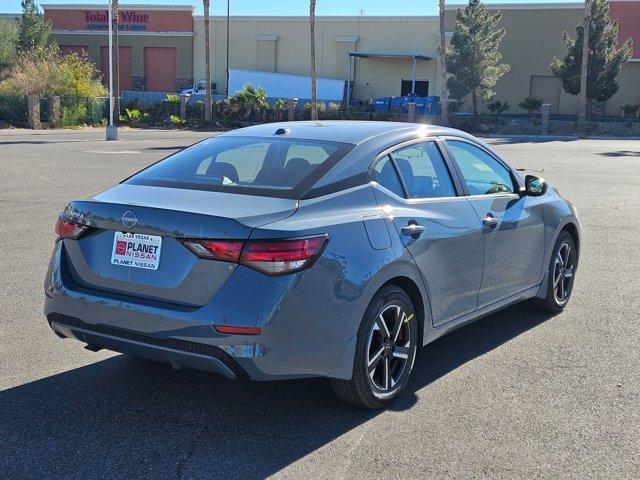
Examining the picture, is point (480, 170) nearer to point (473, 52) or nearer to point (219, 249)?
point (219, 249)

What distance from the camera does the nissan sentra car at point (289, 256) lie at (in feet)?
12.9

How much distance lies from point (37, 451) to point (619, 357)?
397 centimetres

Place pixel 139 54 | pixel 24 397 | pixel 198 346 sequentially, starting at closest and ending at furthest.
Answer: pixel 198 346
pixel 24 397
pixel 139 54

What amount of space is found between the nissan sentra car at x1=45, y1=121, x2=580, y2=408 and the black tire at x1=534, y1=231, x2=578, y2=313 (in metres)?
1.15

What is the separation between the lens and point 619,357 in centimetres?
566

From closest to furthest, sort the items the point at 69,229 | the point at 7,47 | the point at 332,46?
the point at 69,229 → the point at 7,47 → the point at 332,46

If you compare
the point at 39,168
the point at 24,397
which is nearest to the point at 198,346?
the point at 24,397

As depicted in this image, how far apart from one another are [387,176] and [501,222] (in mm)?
1223

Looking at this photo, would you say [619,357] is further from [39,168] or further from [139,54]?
[139,54]

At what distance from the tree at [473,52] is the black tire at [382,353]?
48.6 m

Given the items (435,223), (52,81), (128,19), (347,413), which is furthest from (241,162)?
(128,19)

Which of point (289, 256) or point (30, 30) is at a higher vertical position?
point (30, 30)

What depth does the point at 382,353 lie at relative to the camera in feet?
15.0

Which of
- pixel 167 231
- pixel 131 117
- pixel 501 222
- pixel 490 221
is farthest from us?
pixel 131 117
